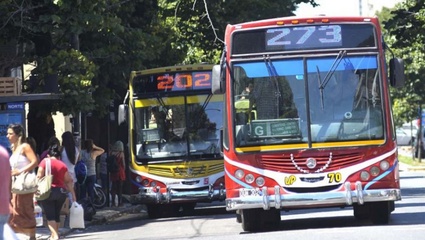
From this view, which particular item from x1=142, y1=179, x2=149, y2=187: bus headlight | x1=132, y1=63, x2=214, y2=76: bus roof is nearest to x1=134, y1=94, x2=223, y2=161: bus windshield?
x1=142, y1=179, x2=149, y2=187: bus headlight

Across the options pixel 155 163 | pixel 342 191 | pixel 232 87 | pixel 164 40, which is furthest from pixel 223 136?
pixel 164 40

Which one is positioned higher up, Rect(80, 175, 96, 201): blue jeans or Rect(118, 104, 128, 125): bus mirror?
Rect(118, 104, 128, 125): bus mirror

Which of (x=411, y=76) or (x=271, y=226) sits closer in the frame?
(x=271, y=226)

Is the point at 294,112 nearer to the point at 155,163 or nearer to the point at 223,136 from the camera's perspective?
the point at 223,136

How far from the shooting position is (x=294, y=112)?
15.9m

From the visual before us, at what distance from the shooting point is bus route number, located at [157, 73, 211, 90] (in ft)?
74.1

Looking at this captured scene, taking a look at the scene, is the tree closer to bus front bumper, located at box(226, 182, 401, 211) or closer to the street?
the street

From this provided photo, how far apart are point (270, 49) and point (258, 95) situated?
2.51 ft

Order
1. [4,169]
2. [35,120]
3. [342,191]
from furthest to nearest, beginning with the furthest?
1. [35,120]
2. [342,191]
3. [4,169]

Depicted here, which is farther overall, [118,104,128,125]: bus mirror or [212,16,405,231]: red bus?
[118,104,128,125]: bus mirror

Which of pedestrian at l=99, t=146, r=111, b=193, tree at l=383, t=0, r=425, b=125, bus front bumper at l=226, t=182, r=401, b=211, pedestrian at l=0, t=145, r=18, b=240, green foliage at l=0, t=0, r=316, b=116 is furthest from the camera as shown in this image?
tree at l=383, t=0, r=425, b=125

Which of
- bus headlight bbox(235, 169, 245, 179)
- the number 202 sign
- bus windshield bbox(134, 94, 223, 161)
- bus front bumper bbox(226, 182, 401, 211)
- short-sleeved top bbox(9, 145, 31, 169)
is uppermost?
the number 202 sign

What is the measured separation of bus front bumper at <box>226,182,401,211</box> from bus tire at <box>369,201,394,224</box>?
0.89 m

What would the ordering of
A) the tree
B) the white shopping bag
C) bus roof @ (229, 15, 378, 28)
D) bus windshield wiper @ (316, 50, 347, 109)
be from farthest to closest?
the tree, the white shopping bag, bus roof @ (229, 15, 378, 28), bus windshield wiper @ (316, 50, 347, 109)
